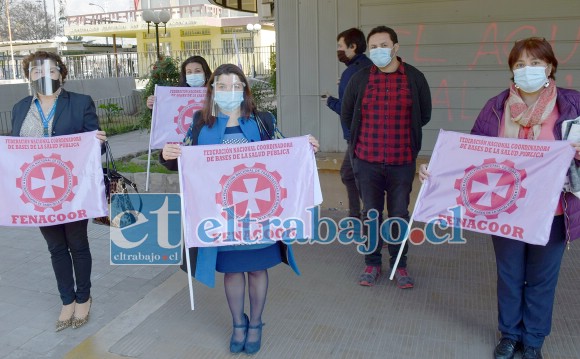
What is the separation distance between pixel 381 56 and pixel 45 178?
8.60 feet

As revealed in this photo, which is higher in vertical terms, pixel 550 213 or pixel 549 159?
pixel 549 159

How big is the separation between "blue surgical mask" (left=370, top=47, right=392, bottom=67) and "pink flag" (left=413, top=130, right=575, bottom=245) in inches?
35.0

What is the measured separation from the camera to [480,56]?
247 inches

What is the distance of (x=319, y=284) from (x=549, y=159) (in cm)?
219

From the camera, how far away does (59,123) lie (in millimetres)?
4035

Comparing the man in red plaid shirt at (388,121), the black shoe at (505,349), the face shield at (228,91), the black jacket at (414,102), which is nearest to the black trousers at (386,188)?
the man in red plaid shirt at (388,121)

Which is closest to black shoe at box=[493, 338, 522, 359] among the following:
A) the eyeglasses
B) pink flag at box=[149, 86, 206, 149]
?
the eyeglasses

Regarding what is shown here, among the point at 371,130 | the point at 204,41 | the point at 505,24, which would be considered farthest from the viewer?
the point at 204,41

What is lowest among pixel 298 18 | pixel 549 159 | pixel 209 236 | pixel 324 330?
pixel 324 330

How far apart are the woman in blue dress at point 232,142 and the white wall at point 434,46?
3.36 metres

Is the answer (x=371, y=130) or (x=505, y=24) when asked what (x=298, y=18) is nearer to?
(x=505, y=24)

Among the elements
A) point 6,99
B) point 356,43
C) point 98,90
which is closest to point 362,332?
point 356,43

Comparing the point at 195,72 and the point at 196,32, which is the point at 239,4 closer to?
the point at 195,72

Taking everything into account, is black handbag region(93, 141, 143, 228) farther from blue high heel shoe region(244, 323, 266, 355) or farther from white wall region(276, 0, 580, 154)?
white wall region(276, 0, 580, 154)
